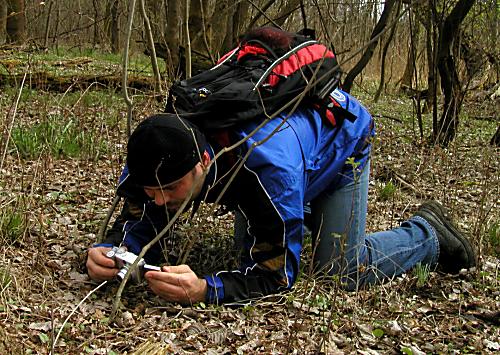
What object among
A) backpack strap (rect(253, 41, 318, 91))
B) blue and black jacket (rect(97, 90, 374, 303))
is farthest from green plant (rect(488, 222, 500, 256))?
backpack strap (rect(253, 41, 318, 91))

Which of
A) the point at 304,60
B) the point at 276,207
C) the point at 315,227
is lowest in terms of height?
the point at 315,227

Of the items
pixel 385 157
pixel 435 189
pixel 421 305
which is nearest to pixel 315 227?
pixel 421 305

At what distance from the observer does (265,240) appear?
110 inches

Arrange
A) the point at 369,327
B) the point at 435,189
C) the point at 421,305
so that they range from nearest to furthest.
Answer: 1. the point at 369,327
2. the point at 421,305
3. the point at 435,189

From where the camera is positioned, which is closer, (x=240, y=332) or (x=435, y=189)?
(x=240, y=332)

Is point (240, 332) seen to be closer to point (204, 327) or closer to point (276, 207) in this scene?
point (204, 327)

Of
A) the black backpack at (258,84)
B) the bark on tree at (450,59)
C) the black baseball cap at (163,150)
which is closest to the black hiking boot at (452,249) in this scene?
the black backpack at (258,84)

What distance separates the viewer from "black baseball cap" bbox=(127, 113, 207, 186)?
8.38 feet

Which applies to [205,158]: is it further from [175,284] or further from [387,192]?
[387,192]

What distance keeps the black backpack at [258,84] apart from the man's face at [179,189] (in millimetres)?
217

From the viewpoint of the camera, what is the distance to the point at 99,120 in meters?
5.66

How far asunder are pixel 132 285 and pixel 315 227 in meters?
1.06

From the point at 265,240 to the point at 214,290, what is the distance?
31 centimetres

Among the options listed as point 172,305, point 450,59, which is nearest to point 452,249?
point 172,305
